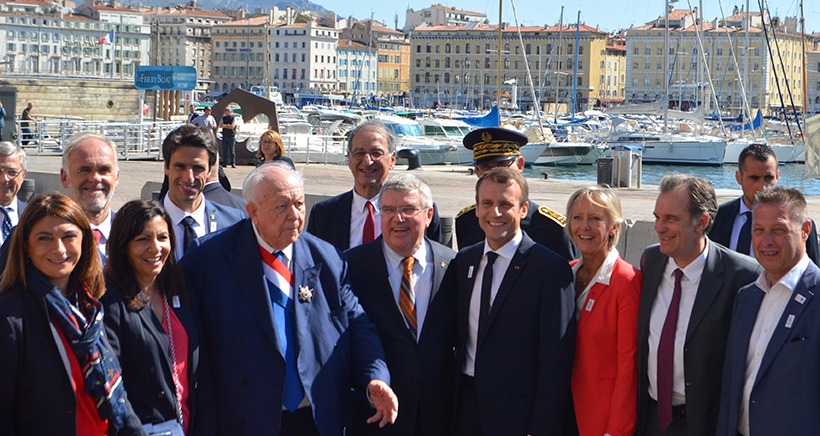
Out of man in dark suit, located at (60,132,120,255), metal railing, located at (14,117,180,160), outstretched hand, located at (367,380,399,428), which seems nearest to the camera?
outstretched hand, located at (367,380,399,428)

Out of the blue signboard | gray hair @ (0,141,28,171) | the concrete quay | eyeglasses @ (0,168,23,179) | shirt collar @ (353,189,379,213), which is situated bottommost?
the concrete quay

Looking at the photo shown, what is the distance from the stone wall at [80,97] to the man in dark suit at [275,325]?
51.7 metres

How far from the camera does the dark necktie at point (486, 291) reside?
16.4ft

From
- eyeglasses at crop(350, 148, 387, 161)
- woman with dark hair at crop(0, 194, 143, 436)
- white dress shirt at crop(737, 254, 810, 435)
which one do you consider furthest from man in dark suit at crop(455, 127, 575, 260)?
woman with dark hair at crop(0, 194, 143, 436)

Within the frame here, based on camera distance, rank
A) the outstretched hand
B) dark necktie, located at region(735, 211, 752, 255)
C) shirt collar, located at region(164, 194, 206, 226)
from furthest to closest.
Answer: dark necktie, located at region(735, 211, 752, 255), shirt collar, located at region(164, 194, 206, 226), the outstretched hand

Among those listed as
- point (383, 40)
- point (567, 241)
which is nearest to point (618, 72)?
point (383, 40)

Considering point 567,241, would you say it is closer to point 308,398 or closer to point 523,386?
point 523,386

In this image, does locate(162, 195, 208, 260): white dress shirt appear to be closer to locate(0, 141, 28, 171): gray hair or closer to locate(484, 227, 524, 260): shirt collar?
locate(0, 141, 28, 171): gray hair

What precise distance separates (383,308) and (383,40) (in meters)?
190

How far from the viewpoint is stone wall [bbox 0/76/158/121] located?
54.2 meters

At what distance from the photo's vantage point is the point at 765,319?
446 cm

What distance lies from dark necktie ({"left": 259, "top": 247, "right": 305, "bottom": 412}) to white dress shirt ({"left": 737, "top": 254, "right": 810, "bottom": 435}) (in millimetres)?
1969

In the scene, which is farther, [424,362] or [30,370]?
[424,362]

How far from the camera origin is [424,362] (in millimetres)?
5094
